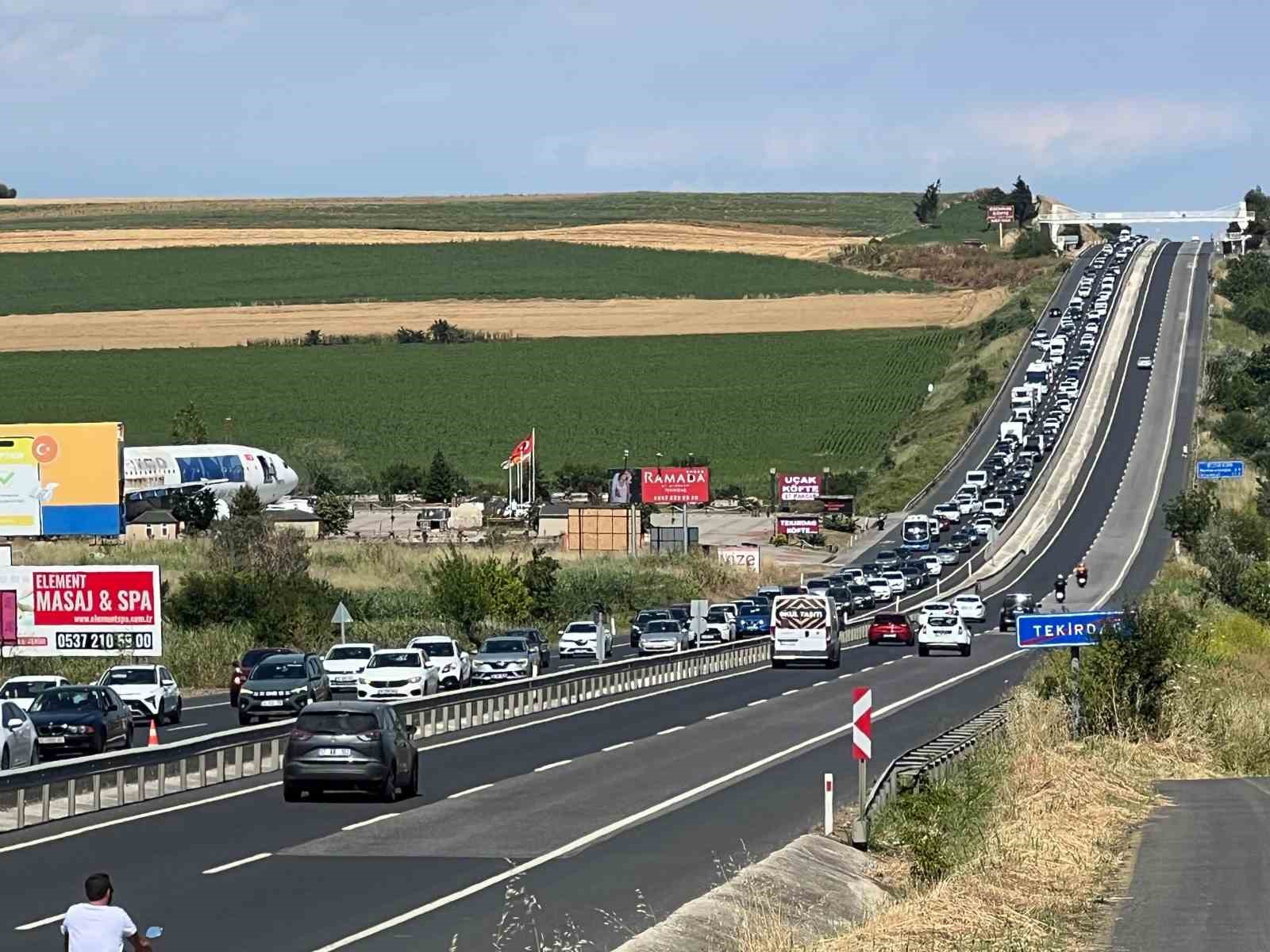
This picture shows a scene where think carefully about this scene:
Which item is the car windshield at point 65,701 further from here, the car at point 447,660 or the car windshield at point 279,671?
the car at point 447,660

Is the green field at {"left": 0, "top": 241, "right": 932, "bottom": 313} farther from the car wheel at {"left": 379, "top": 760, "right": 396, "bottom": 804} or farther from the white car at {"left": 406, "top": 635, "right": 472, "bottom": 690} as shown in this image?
the car wheel at {"left": 379, "top": 760, "right": 396, "bottom": 804}

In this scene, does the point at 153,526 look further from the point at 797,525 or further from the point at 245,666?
the point at 245,666

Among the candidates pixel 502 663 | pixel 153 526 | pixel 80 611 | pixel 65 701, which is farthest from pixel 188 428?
pixel 65 701

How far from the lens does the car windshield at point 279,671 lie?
1684 inches

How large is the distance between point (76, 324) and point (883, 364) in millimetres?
62922

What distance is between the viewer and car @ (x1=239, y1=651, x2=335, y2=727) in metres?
41.9

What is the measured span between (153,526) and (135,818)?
80.5 meters

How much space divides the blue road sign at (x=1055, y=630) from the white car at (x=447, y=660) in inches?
977

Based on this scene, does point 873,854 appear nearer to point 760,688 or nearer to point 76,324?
point 760,688

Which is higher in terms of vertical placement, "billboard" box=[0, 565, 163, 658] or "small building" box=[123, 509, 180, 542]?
"billboard" box=[0, 565, 163, 658]

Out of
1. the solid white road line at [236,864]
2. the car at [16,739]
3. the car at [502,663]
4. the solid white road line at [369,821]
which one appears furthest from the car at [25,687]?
the solid white road line at [236,864]

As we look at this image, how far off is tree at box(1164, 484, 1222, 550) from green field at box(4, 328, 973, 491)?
4014cm

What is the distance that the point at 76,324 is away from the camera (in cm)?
17162

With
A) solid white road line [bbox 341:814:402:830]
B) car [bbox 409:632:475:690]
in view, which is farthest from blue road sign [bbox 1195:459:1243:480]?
solid white road line [bbox 341:814:402:830]
